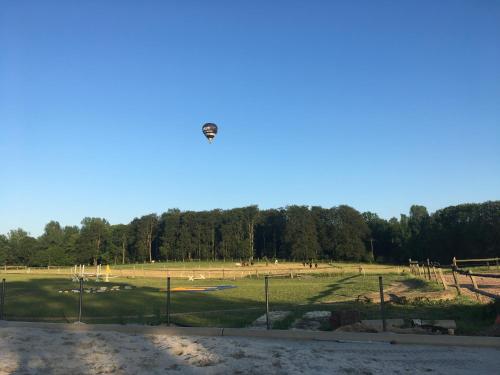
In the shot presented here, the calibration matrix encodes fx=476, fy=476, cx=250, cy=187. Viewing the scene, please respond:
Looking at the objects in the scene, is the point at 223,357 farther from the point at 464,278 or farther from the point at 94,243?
the point at 94,243

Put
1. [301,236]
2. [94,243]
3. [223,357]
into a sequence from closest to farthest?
[223,357]
[301,236]
[94,243]

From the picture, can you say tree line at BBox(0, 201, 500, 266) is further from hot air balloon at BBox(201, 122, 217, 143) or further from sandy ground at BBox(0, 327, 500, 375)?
sandy ground at BBox(0, 327, 500, 375)

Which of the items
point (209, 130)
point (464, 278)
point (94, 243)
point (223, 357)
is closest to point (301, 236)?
point (94, 243)

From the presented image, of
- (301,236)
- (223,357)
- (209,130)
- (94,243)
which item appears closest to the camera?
(223,357)

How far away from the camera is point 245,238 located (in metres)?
135

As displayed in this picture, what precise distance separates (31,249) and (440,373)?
5492 inches

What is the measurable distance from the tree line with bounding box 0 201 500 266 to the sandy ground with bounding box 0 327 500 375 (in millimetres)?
106631

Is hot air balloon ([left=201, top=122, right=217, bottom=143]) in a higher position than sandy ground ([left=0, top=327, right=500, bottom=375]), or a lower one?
higher

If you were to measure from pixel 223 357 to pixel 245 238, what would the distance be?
12750 cm

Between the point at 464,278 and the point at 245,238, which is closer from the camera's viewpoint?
the point at 464,278

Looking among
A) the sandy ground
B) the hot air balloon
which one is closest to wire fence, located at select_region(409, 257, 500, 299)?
the sandy ground

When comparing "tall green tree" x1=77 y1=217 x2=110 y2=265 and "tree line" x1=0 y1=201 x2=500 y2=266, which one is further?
"tall green tree" x1=77 y1=217 x2=110 y2=265

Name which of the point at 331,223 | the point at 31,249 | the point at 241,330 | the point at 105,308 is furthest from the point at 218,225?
the point at 241,330

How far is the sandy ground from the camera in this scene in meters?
7.12
